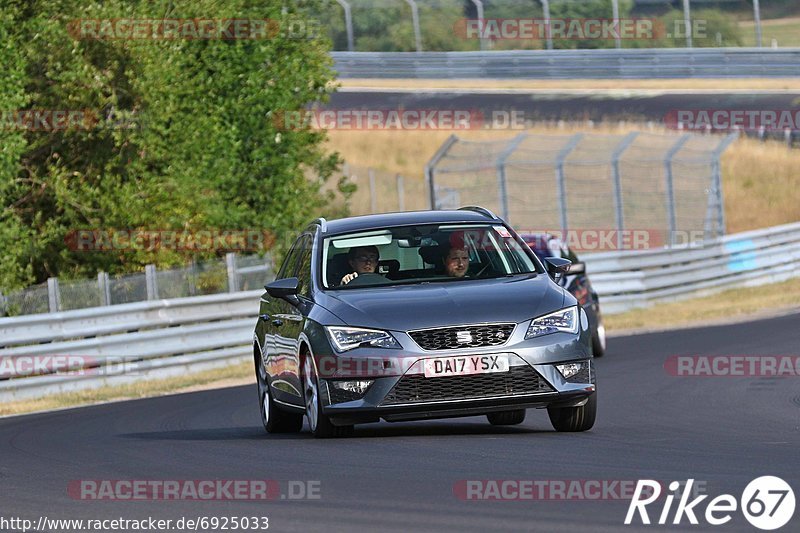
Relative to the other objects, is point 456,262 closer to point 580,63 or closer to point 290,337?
point 290,337

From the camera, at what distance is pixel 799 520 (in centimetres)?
718

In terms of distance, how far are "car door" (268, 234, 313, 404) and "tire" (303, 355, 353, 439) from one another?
0.68 feet

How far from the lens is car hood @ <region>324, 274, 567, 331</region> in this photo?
1078 centimetres

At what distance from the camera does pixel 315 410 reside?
37.6 feet

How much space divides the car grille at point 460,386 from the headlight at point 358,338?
25 cm

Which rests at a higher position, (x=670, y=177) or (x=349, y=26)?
(x=349, y=26)

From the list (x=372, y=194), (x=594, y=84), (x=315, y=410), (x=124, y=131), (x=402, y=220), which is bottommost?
(x=372, y=194)

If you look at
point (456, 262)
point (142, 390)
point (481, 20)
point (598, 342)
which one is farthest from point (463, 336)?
point (481, 20)

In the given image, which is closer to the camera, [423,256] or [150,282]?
[423,256]

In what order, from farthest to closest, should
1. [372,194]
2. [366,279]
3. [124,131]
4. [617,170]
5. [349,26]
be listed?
[349,26], [372,194], [617,170], [124,131], [366,279]

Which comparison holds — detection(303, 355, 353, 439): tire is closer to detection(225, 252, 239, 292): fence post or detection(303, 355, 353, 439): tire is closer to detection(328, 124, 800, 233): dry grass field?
detection(225, 252, 239, 292): fence post

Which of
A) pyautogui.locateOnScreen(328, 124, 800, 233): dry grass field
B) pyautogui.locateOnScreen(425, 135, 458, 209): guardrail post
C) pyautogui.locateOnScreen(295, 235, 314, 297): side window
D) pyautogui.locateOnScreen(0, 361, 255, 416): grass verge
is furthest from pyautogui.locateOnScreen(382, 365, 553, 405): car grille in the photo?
pyautogui.locateOnScreen(328, 124, 800, 233): dry grass field

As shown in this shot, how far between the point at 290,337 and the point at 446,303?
5.05 ft

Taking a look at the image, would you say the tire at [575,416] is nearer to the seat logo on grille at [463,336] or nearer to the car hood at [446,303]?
the car hood at [446,303]
